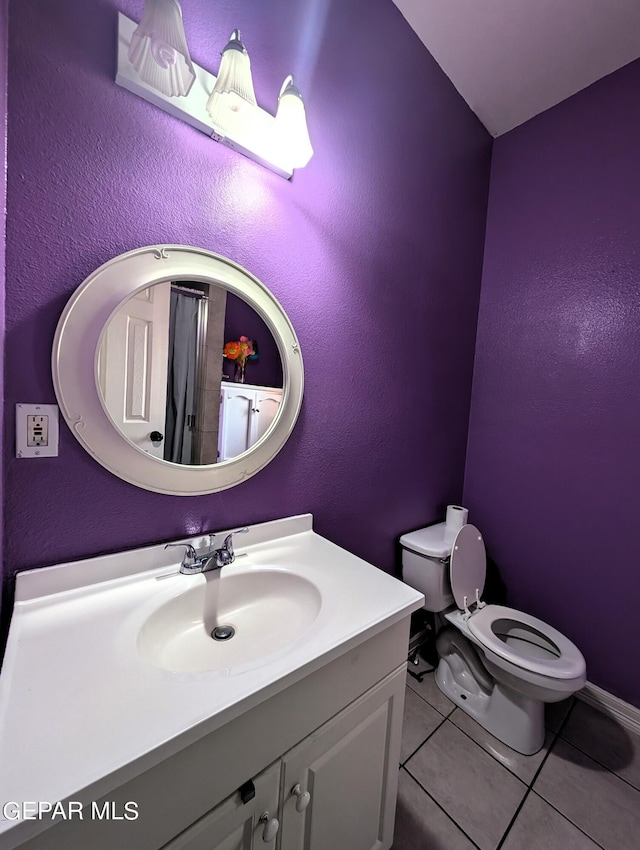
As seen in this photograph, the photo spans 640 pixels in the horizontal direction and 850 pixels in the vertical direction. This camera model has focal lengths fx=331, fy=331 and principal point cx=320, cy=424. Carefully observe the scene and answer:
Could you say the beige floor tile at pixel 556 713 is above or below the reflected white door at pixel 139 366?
below

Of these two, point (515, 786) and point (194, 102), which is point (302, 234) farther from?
point (515, 786)

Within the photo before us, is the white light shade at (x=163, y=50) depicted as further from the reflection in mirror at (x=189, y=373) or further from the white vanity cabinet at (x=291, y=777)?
the white vanity cabinet at (x=291, y=777)

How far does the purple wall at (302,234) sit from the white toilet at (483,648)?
188 mm

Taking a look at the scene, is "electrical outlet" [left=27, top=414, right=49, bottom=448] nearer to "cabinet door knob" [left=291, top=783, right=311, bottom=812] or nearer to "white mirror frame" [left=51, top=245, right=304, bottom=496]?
"white mirror frame" [left=51, top=245, right=304, bottom=496]

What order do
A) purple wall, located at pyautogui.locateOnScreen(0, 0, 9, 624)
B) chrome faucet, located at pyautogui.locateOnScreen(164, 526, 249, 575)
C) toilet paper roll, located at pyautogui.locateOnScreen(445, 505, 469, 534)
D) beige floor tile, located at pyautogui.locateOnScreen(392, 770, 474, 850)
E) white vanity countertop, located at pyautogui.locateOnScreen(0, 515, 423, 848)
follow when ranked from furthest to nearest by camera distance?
toilet paper roll, located at pyautogui.locateOnScreen(445, 505, 469, 534)
beige floor tile, located at pyautogui.locateOnScreen(392, 770, 474, 850)
chrome faucet, located at pyautogui.locateOnScreen(164, 526, 249, 575)
purple wall, located at pyautogui.locateOnScreen(0, 0, 9, 624)
white vanity countertop, located at pyautogui.locateOnScreen(0, 515, 423, 848)

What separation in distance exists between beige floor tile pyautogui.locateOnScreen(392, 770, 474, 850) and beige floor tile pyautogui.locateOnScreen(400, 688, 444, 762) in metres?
0.13

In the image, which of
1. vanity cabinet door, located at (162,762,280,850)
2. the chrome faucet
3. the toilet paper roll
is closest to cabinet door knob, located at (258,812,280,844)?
vanity cabinet door, located at (162,762,280,850)

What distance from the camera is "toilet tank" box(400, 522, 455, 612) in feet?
4.69

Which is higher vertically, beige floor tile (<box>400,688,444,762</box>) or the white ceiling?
the white ceiling

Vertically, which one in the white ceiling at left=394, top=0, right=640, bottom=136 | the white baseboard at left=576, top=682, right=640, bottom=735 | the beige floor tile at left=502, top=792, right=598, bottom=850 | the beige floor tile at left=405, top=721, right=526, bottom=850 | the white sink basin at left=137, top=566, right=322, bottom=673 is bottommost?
the beige floor tile at left=405, top=721, right=526, bottom=850

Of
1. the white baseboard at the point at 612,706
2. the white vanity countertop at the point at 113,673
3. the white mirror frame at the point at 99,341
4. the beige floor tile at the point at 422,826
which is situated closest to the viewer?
the white vanity countertop at the point at 113,673

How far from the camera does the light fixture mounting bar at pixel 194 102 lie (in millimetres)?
750

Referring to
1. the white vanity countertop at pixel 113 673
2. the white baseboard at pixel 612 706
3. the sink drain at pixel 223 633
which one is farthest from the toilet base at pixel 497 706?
the sink drain at pixel 223 633

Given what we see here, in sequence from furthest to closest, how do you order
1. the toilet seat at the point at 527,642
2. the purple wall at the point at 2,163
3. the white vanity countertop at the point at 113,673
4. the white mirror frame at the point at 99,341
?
the toilet seat at the point at 527,642 < the white mirror frame at the point at 99,341 < the purple wall at the point at 2,163 < the white vanity countertop at the point at 113,673
